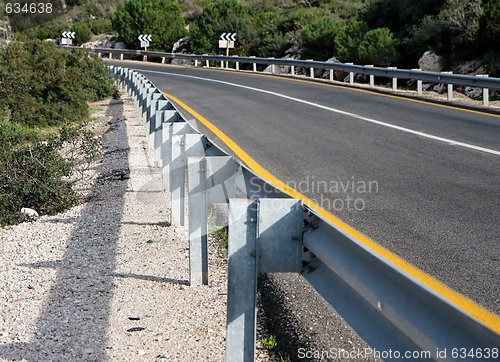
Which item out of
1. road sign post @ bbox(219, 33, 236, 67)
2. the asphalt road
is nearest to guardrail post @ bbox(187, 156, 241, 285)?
the asphalt road

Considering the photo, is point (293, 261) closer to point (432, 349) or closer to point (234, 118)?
point (432, 349)

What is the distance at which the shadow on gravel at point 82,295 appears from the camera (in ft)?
14.6

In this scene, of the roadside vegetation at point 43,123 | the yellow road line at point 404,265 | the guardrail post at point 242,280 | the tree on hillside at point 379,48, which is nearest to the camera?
the guardrail post at point 242,280

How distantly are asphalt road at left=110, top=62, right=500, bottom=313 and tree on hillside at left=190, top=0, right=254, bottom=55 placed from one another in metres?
33.6

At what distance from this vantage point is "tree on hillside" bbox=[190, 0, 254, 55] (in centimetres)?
5300

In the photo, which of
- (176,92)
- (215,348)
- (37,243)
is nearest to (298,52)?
(176,92)

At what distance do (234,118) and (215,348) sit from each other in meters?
12.4

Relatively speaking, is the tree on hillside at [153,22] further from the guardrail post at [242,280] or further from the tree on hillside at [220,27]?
the guardrail post at [242,280]

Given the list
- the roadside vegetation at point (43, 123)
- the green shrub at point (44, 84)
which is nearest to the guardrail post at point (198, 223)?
the roadside vegetation at point (43, 123)

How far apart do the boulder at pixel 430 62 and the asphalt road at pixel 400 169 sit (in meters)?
9.80

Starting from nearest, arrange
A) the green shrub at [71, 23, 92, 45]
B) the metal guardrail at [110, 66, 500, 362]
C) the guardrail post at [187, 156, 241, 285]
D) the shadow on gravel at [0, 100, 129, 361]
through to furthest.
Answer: the metal guardrail at [110, 66, 500, 362] < the shadow on gravel at [0, 100, 129, 361] < the guardrail post at [187, 156, 241, 285] < the green shrub at [71, 23, 92, 45]

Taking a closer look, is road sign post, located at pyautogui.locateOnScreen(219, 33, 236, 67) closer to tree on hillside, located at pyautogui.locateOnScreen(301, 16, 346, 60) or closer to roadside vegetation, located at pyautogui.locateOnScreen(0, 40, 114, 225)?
tree on hillside, located at pyautogui.locateOnScreen(301, 16, 346, 60)

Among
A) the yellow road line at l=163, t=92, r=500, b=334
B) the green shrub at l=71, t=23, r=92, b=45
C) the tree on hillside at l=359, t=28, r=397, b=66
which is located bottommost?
the yellow road line at l=163, t=92, r=500, b=334

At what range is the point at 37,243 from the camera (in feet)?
24.3
